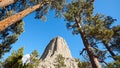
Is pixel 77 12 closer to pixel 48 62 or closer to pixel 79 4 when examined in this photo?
pixel 79 4

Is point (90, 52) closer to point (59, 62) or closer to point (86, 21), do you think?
point (86, 21)

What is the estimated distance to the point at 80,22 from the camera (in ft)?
70.0

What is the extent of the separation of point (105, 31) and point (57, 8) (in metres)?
7.01

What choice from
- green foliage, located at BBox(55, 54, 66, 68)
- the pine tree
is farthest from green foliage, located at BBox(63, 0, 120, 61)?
green foliage, located at BBox(55, 54, 66, 68)

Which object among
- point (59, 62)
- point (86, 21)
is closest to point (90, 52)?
point (86, 21)

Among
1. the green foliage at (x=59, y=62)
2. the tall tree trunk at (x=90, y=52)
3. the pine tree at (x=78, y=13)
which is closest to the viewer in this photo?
the tall tree trunk at (x=90, y=52)

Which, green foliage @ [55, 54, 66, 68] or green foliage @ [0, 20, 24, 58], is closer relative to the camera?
green foliage @ [0, 20, 24, 58]

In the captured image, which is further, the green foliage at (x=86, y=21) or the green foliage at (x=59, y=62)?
the green foliage at (x=59, y=62)

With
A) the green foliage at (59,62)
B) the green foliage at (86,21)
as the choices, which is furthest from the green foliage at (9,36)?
the green foliage at (59,62)

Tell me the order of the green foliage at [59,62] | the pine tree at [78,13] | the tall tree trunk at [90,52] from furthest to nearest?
the green foliage at [59,62] → the pine tree at [78,13] → the tall tree trunk at [90,52]

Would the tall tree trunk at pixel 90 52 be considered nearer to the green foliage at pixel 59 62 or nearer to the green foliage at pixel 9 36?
the green foliage at pixel 9 36

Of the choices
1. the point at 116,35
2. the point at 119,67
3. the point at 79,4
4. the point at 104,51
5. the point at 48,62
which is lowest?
the point at 119,67

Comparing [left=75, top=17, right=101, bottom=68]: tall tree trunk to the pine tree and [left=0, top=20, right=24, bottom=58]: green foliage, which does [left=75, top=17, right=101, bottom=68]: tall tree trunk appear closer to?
the pine tree

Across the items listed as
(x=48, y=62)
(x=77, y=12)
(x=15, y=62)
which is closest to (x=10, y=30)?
(x=15, y=62)
